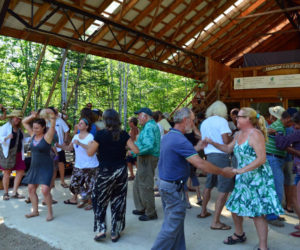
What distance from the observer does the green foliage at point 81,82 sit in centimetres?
1891

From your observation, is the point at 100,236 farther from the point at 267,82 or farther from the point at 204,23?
the point at 267,82

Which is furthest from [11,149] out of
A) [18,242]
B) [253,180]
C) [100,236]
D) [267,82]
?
[267,82]

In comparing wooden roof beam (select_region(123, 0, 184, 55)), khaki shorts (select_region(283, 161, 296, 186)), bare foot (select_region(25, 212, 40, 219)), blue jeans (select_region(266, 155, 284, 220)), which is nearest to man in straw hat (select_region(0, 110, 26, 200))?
bare foot (select_region(25, 212, 40, 219))

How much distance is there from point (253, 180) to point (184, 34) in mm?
10948

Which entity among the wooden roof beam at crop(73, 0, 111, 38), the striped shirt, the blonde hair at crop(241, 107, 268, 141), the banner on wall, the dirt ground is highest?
the wooden roof beam at crop(73, 0, 111, 38)

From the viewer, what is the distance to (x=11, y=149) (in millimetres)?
5219

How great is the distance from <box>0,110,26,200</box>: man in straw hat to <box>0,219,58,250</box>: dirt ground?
1701 mm

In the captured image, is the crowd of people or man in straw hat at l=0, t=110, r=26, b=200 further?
man in straw hat at l=0, t=110, r=26, b=200

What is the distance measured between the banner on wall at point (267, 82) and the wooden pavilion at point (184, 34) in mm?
39

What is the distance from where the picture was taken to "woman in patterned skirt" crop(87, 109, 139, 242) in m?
3.14

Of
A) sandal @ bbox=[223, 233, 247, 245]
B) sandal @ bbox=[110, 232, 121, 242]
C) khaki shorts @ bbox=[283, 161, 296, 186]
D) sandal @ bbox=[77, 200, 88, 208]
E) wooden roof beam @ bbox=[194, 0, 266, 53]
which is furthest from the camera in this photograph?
wooden roof beam @ bbox=[194, 0, 266, 53]

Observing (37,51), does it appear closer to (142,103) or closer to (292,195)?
(142,103)

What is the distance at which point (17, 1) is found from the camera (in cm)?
695

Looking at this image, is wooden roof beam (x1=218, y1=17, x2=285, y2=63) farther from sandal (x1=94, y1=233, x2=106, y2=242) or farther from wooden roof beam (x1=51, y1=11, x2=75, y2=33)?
sandal (x1=94, y1=233, x2=106, y2=242)
